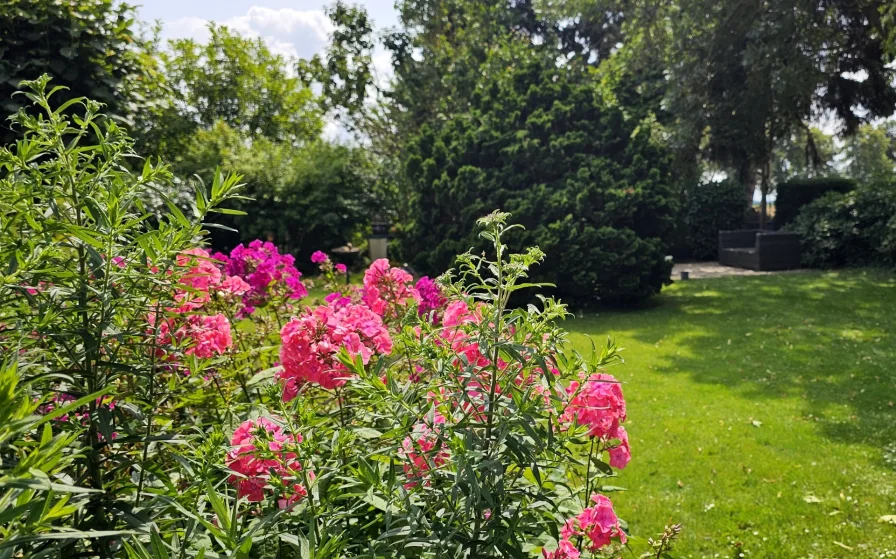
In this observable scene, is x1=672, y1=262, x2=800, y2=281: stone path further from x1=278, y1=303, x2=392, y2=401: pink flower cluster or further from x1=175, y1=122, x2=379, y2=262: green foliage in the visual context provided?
x1=278, y1=303, x2=392, y2=401: pink flower cluster

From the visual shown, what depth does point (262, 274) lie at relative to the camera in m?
3.01

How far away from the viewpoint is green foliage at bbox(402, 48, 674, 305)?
856cm

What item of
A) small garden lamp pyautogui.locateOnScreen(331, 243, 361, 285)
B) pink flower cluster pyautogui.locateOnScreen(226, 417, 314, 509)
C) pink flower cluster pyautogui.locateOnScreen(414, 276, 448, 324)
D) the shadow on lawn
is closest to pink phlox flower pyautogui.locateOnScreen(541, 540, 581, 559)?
pink flower cluster pyautogui.locateOnScreen(226, 417, 314, 509)

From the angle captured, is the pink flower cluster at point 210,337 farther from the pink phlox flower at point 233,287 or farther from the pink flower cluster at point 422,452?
the pink flower cluster at point 422,452

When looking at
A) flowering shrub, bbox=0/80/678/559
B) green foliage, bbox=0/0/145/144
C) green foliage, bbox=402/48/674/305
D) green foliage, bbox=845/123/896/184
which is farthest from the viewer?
green foliage, bbox=845/123/896/184

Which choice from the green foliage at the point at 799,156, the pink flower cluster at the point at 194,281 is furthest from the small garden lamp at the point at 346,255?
the green foliage at the point at 799,156

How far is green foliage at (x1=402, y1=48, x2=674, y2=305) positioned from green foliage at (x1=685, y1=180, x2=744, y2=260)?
7040 millimetres

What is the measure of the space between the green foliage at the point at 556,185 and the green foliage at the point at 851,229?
5182mm

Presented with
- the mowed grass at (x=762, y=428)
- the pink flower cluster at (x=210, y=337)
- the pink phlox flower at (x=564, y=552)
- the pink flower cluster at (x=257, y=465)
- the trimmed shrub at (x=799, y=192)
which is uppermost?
the trimmed shrub at (x=799, y=192)

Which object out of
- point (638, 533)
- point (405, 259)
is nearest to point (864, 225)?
point (405, 259)

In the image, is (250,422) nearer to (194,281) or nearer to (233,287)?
(194,281)

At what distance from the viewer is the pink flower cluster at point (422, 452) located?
50.9 inches

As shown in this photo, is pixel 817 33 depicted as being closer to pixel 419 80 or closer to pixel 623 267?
pixel 623 267

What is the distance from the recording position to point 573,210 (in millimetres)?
8633
